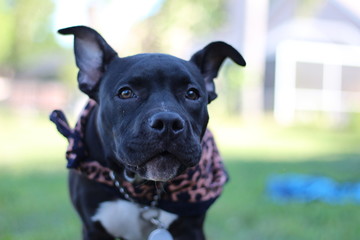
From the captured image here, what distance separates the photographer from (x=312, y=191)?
5.79 m

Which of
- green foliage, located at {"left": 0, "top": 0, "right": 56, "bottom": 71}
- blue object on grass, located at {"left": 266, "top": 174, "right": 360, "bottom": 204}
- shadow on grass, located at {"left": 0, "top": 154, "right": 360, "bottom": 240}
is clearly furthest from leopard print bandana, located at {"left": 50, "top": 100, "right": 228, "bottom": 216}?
green foliage, located at {"left": 0, "top": 0, "right": 56, "bottom": 71}

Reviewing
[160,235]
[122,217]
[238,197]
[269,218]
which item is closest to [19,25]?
[238,197]

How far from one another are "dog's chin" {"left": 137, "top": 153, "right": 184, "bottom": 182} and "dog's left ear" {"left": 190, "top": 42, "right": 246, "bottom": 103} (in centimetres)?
84

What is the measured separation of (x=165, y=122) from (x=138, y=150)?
0.72 feet

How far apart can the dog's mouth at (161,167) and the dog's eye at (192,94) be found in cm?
49

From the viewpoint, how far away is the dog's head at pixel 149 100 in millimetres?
2559

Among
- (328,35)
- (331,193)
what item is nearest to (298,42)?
(328,35)

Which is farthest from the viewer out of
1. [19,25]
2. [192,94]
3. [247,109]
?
[19,25]

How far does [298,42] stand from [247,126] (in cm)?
587

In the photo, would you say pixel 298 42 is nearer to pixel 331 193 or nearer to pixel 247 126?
pixel 247 126

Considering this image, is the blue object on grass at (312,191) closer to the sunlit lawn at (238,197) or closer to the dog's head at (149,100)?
the sunlit lawn at (238,197)

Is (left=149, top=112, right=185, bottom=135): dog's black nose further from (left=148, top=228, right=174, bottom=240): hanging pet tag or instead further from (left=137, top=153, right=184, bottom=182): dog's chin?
(left=148, top=228, right=174, bottom=240): hanging pet tag

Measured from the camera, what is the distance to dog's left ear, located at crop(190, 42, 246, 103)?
3344 millimetres

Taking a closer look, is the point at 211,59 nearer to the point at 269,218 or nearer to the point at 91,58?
the point at 91,58
